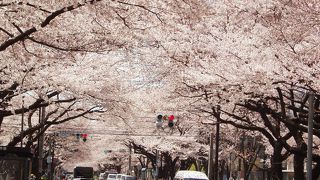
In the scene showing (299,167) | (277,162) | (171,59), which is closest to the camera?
(171,59)

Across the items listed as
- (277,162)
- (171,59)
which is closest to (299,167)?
(277,162)

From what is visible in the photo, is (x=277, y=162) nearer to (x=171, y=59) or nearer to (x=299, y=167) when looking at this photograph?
(x=299, y=167)

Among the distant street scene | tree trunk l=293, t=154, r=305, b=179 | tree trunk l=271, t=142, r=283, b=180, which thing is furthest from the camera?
tree trunk l=271, t=142, r=283, b=180

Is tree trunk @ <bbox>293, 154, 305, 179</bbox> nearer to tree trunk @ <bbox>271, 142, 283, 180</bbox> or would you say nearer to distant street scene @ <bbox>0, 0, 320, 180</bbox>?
distant street scene @ <bbox>0, 0, 320, 180</bbox>

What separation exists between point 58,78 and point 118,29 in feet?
33.9

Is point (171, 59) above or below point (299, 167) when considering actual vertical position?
above

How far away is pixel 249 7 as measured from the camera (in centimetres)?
1798

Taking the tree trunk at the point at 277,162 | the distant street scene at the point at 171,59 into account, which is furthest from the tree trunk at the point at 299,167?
the tree trunk at the point at 277,162

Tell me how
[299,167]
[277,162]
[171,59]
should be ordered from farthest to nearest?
[277,162] < [299,167] < [171,59]

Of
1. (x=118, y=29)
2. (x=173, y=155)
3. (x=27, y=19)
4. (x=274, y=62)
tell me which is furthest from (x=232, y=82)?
(x=173, y=155)

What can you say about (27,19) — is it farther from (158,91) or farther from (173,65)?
(158,91)

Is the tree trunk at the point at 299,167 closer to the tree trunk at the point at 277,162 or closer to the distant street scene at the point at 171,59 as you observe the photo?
the distant street scene at the point at 171,59

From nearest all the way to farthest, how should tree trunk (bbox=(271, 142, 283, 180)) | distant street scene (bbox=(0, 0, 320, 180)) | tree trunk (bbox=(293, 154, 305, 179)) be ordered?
distant street scene (bbox=(0, 0, 320, 180))
tree trunk (bbox=(293, 154, 305, 179))
tree trunk (bbox=(271, 142, 283, 180))

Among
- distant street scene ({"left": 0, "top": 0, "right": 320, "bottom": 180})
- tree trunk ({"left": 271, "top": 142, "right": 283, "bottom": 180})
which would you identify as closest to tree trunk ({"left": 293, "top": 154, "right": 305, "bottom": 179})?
distant street scene ({"left": 0, "top": 0, "right": 320, "bottom": 180})
